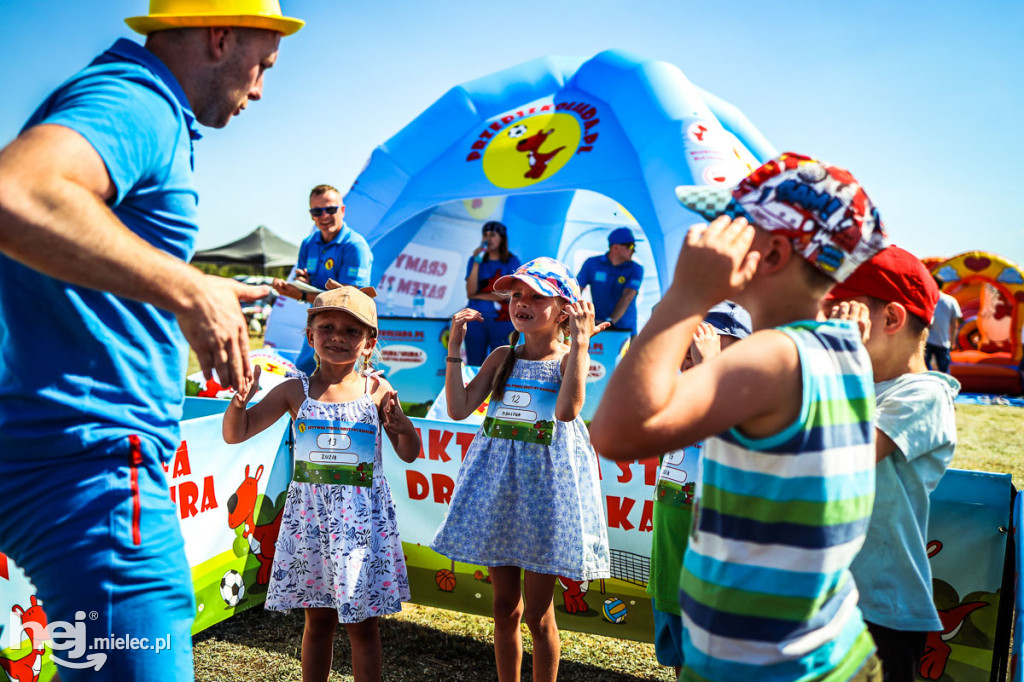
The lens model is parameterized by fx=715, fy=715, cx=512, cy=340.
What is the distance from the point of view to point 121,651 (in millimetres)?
1339

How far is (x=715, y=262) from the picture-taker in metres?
1.13

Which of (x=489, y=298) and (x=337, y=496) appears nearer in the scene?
(x=337, y=496)

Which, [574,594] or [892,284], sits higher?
[892,284]

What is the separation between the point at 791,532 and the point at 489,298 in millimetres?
6665

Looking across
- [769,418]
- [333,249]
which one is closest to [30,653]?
[769,418]

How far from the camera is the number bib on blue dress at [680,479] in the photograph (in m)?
2.72

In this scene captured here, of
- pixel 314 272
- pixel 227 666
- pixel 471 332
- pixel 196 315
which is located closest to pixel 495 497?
pixel 227 666

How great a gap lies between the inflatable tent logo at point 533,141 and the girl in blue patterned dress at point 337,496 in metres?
5.23

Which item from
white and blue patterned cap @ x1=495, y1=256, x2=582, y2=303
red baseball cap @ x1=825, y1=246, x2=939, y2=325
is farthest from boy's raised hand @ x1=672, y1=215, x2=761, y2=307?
white and blue patterned cap @ x1=495, y1=256, x2=582, y2=303

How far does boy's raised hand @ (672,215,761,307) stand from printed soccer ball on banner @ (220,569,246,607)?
3050mm

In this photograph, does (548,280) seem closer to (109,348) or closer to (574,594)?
(574,594)

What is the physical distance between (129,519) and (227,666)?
83.1 inches

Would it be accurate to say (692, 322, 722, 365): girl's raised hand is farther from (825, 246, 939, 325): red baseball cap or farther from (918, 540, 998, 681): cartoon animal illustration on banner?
(918, 540, 998, 681): cartoon animal illustration on banner

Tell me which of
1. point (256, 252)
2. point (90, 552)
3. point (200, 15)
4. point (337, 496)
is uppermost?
point (256, 252)
